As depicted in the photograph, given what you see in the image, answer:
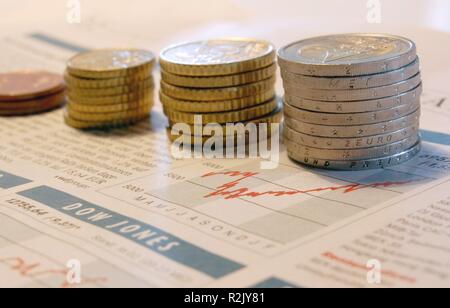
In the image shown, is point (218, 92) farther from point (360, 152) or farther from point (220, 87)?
point (360, 152)

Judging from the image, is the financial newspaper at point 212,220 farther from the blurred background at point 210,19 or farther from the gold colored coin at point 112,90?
the blurred background at point 210,19

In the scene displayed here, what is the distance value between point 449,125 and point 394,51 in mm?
146

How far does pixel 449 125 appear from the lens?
0.77 metres

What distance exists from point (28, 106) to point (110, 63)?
0.42 ft

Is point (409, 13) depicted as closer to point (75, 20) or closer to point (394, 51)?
point (75, 20)

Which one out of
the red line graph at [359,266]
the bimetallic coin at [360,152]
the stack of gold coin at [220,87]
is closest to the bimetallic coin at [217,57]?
the stack of gold coin at [220,87]

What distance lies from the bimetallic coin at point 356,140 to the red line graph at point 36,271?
0.79ft

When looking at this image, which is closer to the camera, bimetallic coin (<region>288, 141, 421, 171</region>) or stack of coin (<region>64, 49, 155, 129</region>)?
bimetallic coin (<region>288, 141, 421, 171</region>)

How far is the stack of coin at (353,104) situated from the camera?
0.63m

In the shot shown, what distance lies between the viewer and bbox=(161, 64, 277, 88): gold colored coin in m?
0.72

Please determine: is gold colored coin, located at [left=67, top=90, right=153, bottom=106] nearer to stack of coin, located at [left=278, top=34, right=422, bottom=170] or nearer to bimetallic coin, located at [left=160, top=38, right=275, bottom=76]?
bimetallic coin, located at [left=160, top=38, right=275, bottom=76]

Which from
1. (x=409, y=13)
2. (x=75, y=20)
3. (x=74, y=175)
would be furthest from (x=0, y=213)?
(x=409, y=13)

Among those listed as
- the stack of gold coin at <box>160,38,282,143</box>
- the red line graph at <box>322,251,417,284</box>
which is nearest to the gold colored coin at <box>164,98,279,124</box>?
the stack of gold coin at <box>160,38,282,143</box>

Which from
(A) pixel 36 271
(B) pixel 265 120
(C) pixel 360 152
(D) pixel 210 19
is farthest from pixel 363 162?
(D) pixel 210 19
